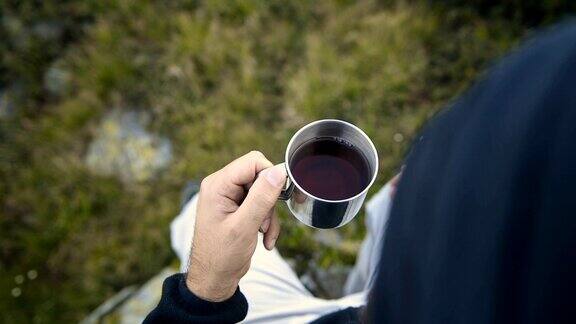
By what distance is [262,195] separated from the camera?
4.68 ft

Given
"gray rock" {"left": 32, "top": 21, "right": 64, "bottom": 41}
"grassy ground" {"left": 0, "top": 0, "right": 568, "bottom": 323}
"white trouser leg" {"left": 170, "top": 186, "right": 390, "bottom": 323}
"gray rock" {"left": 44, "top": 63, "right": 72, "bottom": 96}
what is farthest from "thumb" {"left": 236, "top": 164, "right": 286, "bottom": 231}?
"gray rock" {"left": 32, "top": 21, "right": 64, "bottom": 41}

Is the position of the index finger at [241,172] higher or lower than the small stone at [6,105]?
higher

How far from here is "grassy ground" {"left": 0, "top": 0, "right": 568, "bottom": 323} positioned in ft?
11.3

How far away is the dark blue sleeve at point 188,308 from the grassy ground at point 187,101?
162cm


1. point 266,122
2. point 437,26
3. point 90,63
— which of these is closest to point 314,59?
point 266,122

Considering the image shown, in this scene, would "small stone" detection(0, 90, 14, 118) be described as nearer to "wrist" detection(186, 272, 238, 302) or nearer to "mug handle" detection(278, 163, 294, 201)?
"wrist" detection(186, 272, 238, 302)

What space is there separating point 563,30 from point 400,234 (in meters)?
0.35

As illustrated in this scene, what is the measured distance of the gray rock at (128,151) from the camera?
12.0 feet

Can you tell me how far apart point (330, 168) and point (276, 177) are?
0.22 meters

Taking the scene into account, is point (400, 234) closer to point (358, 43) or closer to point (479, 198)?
point (479, 198)

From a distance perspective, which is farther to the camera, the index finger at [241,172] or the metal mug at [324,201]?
the index finger at [241,172]

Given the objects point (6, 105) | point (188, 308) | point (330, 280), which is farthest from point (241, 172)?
point (6, 105)

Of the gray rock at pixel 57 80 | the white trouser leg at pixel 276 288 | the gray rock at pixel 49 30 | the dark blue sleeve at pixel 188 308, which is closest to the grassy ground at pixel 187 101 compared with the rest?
the gray rock at pixel 57 80

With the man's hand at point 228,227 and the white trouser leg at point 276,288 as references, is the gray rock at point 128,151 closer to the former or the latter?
the white trouser leg at point 276,288
